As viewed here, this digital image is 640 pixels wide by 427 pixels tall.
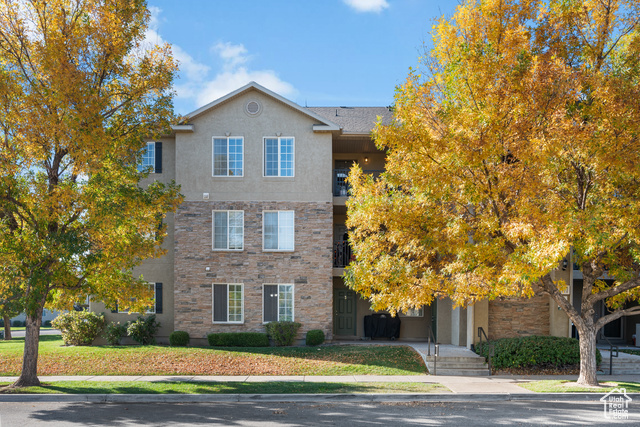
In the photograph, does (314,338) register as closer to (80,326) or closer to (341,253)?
(341,253)

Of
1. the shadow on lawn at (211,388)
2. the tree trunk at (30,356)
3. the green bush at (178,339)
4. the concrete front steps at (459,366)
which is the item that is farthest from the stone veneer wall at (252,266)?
the tree trunk at (30,356)

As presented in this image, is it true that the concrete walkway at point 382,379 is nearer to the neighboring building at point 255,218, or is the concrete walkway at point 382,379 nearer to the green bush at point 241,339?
the green bush at point 241,339

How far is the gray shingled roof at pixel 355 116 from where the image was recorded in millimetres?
20125

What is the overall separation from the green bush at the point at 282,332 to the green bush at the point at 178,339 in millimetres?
3121

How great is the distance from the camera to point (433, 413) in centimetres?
973

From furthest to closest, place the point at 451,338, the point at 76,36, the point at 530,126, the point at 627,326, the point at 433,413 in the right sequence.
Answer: the point at 627,326 → the point at 451,338 → the point at 76,36 → the point at 530,126 → the point at 433,413

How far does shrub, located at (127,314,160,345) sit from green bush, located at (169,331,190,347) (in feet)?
3.55

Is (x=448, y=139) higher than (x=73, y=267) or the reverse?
higher

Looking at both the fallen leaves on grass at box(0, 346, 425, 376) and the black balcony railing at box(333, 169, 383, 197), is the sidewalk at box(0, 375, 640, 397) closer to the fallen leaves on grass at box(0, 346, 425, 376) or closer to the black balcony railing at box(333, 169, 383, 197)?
the fallen leaves on grass at box(0, 346, 425, 376)

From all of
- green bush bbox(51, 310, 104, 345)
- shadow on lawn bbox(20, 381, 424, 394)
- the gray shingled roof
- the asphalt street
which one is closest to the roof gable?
the gray shingled roof

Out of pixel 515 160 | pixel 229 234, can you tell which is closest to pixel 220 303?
pixel 229 234

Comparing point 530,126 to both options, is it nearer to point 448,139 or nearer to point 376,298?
point 448,139

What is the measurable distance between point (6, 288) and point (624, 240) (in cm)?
1399

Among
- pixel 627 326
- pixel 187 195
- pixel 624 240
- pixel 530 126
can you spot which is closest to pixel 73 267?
pixel 187 195
